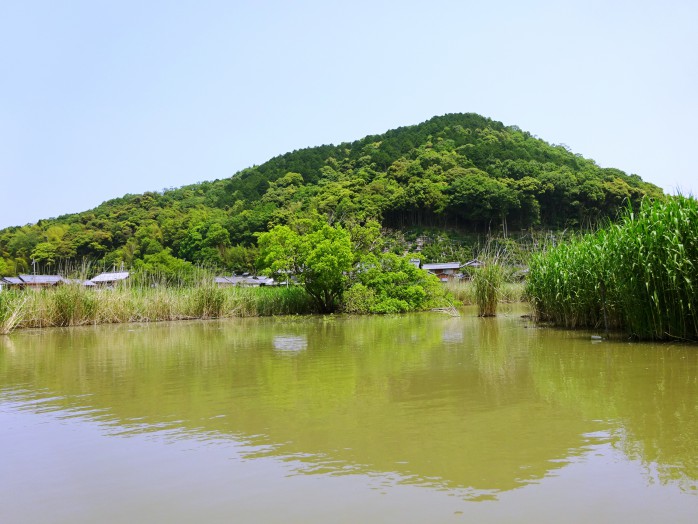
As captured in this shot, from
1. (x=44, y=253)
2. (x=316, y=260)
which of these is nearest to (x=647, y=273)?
(x=316, y=260)

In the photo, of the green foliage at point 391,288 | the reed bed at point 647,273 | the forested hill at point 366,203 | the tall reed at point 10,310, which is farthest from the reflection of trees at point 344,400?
the forested hill at point 366,203

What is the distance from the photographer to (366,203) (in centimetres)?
6172

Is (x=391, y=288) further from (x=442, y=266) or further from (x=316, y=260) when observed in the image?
(x=442, y=266)

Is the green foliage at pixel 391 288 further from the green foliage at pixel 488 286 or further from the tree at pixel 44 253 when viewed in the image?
the tree at pixel 44 253

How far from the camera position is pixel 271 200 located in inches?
2680

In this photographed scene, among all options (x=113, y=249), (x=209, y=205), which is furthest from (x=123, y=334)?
(x=209, y=205)

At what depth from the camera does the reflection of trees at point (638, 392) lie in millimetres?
3582

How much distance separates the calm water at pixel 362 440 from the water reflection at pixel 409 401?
24 millimetres

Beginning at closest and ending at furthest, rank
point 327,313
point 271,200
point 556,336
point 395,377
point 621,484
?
point 621,484
point 395,377
point 556,336
point 327,313
point 271,200

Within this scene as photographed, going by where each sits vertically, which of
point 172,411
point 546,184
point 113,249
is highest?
point 546,184

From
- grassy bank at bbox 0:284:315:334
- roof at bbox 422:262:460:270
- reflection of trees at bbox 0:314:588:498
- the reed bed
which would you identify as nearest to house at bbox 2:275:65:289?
grassy bank at bbox 0:284:315:334

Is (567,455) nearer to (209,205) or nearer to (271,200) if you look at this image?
(271,200)

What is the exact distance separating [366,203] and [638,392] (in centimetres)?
5675

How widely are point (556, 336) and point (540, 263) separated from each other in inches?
128
